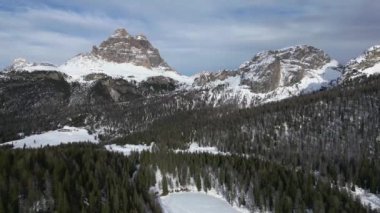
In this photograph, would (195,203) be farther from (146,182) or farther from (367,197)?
(367,197)

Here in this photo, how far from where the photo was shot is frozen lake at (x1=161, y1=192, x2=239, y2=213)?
122 meters

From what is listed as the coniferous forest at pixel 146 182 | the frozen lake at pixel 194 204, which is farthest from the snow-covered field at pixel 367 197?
the frozen lake at pixel 194 204

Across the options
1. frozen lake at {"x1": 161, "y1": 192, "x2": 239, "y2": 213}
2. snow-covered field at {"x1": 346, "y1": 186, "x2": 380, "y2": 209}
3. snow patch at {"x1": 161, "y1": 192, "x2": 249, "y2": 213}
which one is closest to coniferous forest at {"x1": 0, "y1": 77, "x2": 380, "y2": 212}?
snow-covered field at {"x1": 346, "y1": 186, "x2": 380, "y2": 209}

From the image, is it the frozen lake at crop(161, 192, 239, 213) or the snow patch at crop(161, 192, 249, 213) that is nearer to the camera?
the frozen lake at crop(161, 192, 239, 213)

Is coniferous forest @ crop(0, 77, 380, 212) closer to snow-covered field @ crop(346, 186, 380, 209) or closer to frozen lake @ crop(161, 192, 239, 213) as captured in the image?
snow-covered field @ crop(346, 186, 380, 209)

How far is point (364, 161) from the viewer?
637ft

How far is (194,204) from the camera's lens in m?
128

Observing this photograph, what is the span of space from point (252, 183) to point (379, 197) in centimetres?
5164

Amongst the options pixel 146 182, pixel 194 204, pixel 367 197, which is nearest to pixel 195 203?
pixel 194 204

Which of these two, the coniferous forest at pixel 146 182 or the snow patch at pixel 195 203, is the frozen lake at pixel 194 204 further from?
the coniferous forest at pixel 146 182

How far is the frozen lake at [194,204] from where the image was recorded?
12200cm

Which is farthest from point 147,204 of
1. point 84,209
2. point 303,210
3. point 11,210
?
point 303,210

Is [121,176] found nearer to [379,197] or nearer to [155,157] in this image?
[155,157]

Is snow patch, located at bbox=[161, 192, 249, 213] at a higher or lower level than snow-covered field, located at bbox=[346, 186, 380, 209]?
higher
